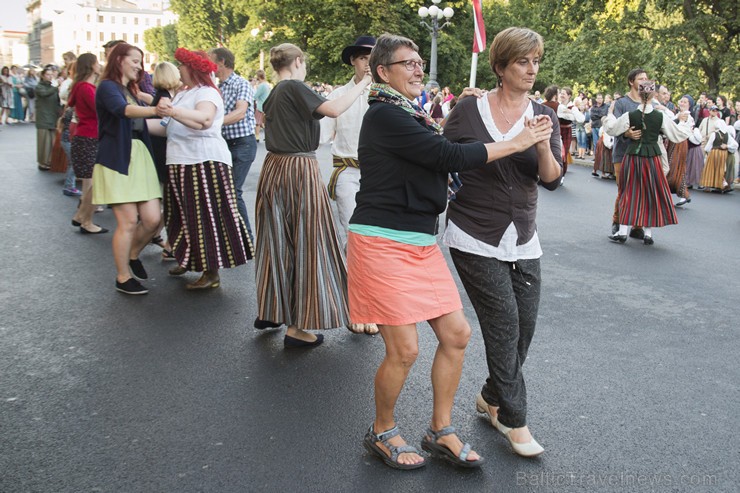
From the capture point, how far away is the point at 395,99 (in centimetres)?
313

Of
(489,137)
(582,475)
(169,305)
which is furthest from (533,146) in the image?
(169,305)

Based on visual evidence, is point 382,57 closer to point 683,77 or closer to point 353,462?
point 353,462

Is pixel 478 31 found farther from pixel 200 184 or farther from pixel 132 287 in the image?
pixel 132 287

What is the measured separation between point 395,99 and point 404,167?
0.29 metres

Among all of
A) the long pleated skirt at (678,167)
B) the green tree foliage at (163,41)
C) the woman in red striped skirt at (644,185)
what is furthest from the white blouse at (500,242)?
the green tree foliage at (163,41)

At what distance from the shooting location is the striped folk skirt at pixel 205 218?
5.88m

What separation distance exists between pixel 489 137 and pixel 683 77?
26376mm

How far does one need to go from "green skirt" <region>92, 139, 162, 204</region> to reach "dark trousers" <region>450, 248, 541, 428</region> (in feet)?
10.9

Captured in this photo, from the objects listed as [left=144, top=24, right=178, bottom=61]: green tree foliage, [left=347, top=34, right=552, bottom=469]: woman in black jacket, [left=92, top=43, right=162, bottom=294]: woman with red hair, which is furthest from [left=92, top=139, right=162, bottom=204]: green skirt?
[left=144, top=24, right=178, bottom=61]: green tree foliage

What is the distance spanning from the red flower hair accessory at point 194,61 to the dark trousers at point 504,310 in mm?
2918

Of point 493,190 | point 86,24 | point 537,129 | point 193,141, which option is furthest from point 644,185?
point 86,24

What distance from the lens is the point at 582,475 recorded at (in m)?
3.28

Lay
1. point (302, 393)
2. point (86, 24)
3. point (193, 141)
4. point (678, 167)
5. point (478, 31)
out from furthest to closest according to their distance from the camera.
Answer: point (86, 24) → point (478, 31) → point (678, 167) → point (193, 141) → point (302, 393)

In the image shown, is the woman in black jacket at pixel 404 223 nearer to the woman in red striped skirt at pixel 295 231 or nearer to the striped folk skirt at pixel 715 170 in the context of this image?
the woman in red striped skirt at pixel 295 231
